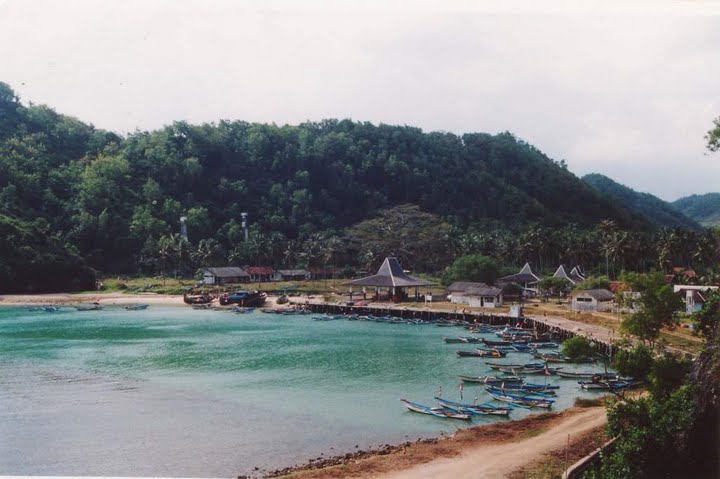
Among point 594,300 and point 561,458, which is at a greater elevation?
point 594,300

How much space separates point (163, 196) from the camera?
96.5 m

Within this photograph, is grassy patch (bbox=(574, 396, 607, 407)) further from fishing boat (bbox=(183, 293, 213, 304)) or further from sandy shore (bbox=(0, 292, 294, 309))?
fishing boat (bbox=(183, 293, 213, 304))

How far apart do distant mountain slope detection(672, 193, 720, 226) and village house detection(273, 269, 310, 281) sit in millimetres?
55970

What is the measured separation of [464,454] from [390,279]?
38.9m

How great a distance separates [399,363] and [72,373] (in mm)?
15493

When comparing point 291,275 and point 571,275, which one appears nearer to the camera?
point 571,275

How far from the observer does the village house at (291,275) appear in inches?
3046

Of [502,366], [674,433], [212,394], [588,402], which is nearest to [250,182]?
[502,366]

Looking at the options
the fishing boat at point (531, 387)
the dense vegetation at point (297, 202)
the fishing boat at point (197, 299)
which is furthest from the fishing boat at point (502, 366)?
the fishing boat at point (197, 299)

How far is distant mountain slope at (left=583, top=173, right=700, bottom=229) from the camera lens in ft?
367

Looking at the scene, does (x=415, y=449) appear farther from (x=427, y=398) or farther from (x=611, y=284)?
(x=611, y=284)

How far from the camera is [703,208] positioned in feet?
350

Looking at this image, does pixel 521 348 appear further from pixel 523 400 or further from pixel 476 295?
pixel 476 295

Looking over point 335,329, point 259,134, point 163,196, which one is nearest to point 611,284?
point 335,329
